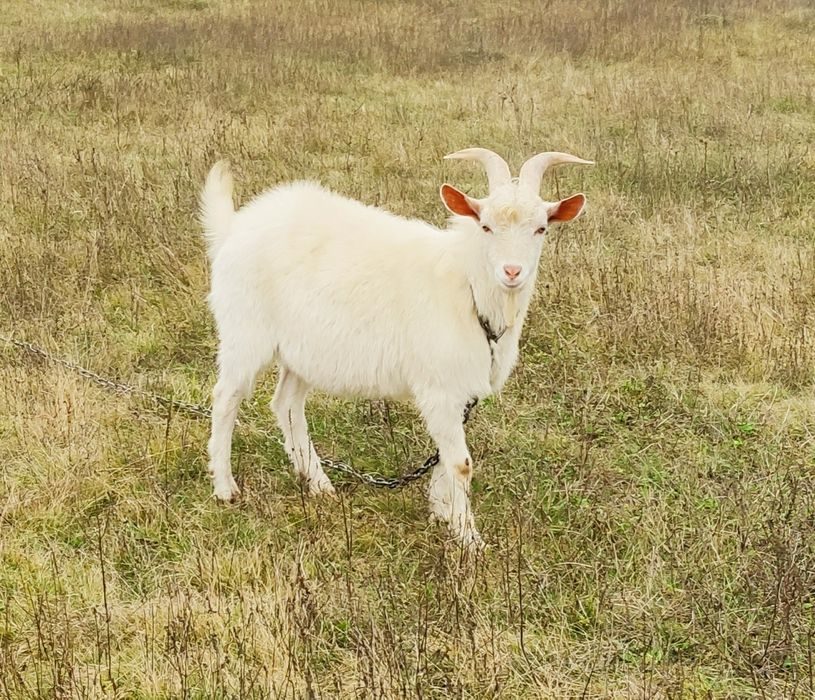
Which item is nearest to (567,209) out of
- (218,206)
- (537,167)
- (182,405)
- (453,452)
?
(537,167)

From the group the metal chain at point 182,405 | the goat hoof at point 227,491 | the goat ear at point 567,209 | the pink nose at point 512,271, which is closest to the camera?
the pink nose at point 512,271

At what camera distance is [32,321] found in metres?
5.99

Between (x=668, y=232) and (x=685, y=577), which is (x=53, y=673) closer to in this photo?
(x=685, y=577)

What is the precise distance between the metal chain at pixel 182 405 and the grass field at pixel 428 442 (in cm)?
9

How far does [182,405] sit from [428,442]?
4.58 feet

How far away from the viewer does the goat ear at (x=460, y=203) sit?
3.77 meters

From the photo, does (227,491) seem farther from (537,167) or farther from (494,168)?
(537,167)

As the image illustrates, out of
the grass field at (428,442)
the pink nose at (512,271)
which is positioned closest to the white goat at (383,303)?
the pink nose at (512,271)

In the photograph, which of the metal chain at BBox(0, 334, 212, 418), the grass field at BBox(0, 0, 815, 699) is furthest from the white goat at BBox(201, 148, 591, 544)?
the metal chain at BBox(0, 334, 212, 418)

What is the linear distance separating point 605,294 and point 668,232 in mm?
1507

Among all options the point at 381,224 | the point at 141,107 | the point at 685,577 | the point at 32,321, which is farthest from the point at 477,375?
the point at 141,107

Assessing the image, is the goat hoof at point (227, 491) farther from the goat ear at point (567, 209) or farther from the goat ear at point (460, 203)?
the goat ear at point (567, 209)

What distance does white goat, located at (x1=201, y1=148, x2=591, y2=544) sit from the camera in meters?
3.83

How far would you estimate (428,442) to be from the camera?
4977mm
